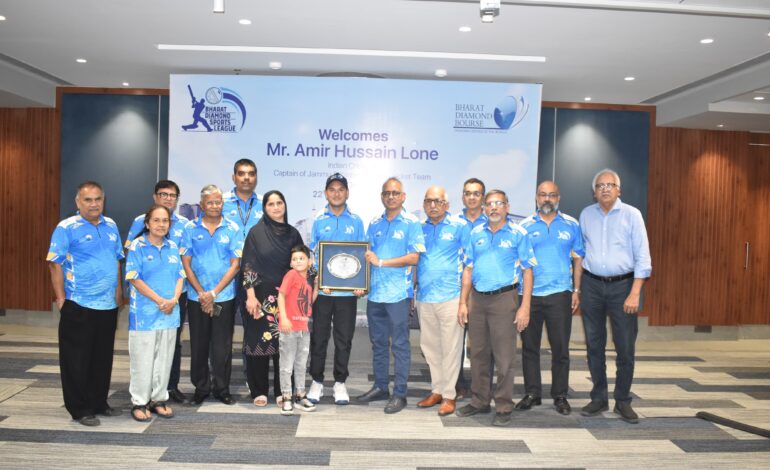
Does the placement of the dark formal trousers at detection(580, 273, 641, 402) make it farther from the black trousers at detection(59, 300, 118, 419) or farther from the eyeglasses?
the black trousers at detection(59, 300, 118, 419)

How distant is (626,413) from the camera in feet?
15.1

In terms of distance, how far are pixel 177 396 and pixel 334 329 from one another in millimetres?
1270

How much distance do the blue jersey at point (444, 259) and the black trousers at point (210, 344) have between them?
1473 mm

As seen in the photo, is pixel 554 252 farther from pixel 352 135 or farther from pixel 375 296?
pixel 352 135

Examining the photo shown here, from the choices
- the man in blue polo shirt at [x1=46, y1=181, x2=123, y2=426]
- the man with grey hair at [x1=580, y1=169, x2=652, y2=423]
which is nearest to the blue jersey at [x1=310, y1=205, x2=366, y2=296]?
the man in blue polo shirt at [x1=46, y1=181, x2=123, y2=426]

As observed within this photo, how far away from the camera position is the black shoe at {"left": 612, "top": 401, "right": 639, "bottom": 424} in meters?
4.57

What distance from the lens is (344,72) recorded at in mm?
7316

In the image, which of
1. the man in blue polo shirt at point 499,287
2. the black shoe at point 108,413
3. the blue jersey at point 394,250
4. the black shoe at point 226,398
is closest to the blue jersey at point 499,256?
the man in blue polo shirt at point 499,287

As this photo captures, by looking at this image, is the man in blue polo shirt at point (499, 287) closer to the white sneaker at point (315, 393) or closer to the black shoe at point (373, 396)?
the black shoe at point (373, 396)

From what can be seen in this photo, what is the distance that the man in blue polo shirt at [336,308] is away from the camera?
15.7 ft

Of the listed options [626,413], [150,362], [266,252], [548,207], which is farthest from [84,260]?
[626,413]

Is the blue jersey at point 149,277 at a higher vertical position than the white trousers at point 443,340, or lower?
higher

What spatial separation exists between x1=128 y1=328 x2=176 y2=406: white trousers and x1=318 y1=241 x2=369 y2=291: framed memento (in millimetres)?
1118

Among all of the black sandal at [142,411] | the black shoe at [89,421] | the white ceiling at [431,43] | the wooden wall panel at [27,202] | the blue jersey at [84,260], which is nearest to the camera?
the blue jersey at [84,260]
